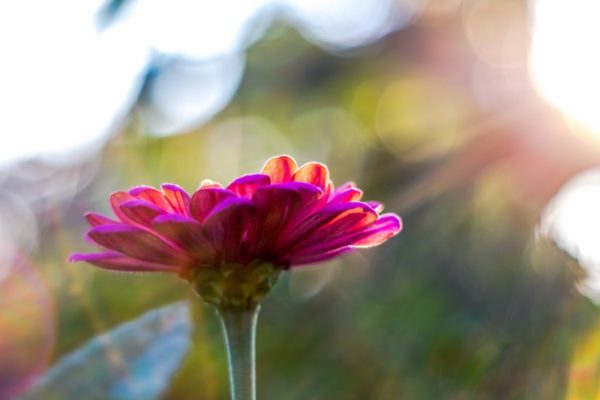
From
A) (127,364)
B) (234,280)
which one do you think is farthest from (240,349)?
(127,364)

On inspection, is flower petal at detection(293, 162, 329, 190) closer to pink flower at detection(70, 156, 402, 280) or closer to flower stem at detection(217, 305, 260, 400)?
pink flower at detection(70, 156, 402, 280)

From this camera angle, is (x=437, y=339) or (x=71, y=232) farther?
(x=71, y=232)

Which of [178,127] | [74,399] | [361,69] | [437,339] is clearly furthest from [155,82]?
[74,399]

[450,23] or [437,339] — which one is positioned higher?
[450,23]

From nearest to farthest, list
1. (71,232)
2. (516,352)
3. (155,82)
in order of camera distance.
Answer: (516,352) < (71,232) < (155,82)

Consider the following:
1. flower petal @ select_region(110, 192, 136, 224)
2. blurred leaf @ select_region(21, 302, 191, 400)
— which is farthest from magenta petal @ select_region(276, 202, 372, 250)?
blurred leaf @ select_region(21, 302, 191, 400)

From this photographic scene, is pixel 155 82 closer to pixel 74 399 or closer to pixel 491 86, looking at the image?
pixel 491 86

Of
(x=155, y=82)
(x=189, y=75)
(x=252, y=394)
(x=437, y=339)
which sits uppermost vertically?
→ (x=189, y=75)
